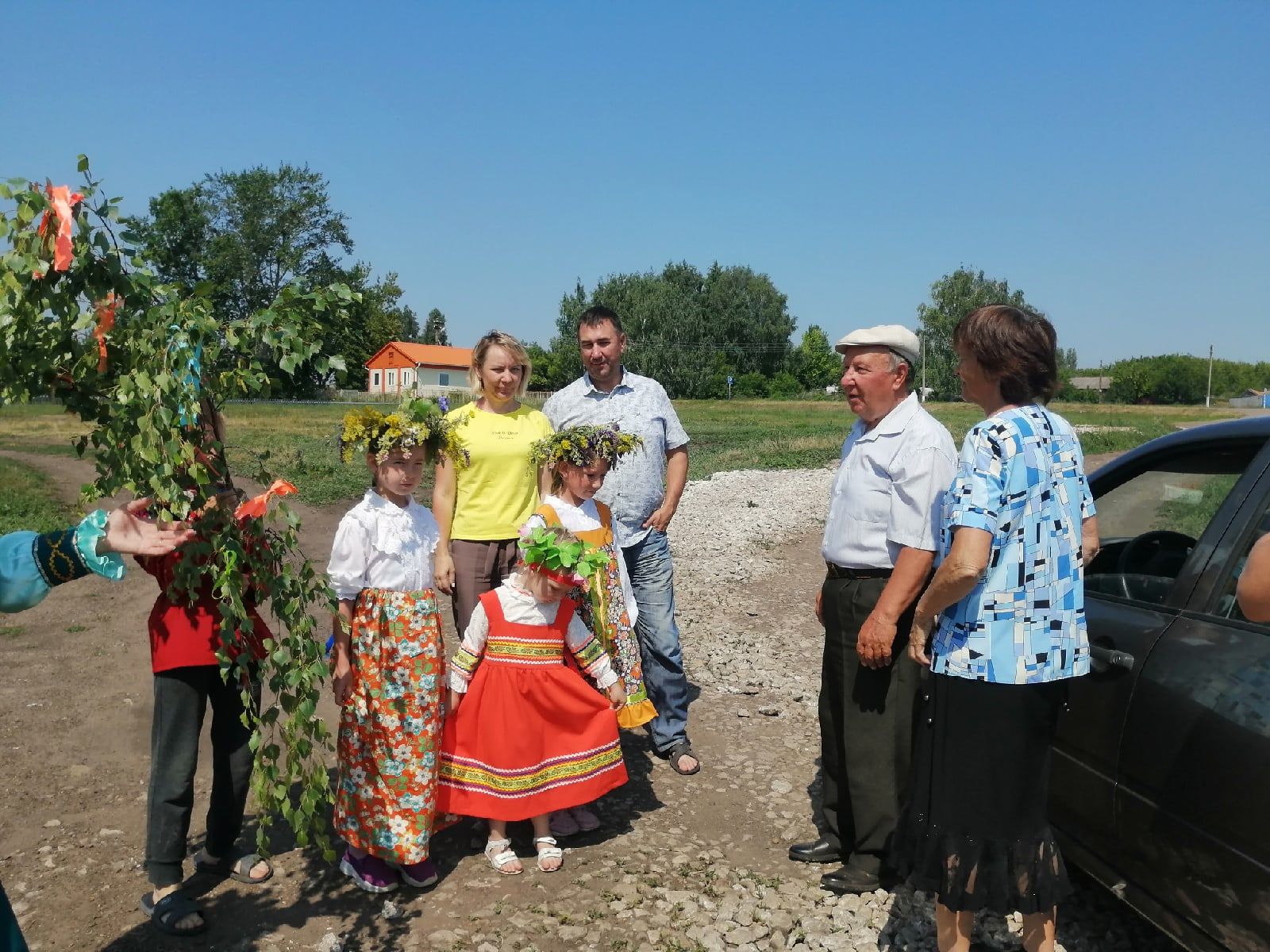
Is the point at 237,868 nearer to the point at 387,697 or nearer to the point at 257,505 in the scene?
Result: the point at 387,697

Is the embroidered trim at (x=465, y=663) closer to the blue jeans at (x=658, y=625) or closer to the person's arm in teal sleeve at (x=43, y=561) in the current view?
the blue jeans at (x=658, y=625)

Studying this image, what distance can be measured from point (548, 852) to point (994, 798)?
2.04 meters

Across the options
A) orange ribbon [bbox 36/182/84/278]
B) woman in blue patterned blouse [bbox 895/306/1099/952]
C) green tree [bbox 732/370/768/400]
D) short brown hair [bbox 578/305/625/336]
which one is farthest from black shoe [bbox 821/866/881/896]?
green tree [bbox 732/370/768/400]

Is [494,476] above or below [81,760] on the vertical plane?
above

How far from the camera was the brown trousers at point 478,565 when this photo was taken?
15.8 ft

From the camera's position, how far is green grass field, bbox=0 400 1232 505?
19.7m

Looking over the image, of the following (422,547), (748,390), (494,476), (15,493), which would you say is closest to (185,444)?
(422,547)

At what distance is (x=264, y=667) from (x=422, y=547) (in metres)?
1.02

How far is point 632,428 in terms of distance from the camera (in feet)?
17.4

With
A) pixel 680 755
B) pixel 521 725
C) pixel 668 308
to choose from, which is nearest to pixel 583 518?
pixel 521 725

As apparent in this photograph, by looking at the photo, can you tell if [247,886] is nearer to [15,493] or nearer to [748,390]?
[15,493]

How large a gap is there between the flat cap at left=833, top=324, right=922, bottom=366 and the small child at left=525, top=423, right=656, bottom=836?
1288 mm

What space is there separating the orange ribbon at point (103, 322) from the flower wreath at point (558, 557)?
6.09 ft

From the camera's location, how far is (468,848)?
4.45 meters
